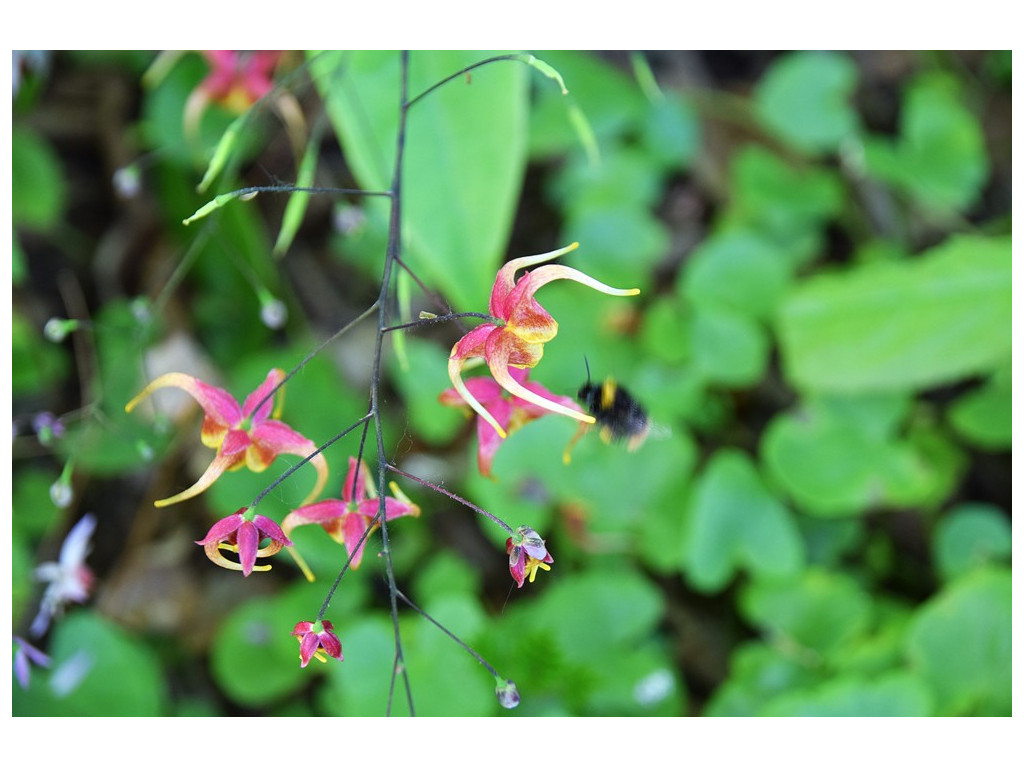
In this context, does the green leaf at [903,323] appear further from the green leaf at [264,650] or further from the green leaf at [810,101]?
the green leaf at [264,650]

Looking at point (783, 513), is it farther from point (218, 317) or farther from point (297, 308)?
point (218, 317)

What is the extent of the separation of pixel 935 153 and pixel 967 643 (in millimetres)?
624

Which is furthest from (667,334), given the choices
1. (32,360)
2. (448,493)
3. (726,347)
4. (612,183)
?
(32,360)

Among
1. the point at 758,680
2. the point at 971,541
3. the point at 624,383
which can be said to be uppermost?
the point at 624,383

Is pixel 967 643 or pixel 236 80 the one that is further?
pixel 967 643

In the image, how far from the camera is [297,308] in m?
1.23

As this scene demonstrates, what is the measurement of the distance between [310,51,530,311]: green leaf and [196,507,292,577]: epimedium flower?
1.21ft

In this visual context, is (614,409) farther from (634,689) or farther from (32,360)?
(32,360)

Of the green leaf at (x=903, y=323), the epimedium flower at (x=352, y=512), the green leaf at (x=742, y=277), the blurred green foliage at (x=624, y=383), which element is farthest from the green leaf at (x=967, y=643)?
the epimedium flower at (x=352, y=512)

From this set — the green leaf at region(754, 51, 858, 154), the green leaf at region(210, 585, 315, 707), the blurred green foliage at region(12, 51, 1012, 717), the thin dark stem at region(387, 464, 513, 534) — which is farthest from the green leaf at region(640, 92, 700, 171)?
the thin dark stem at region(387, 464, 513, 534)

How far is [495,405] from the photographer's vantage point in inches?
20.8

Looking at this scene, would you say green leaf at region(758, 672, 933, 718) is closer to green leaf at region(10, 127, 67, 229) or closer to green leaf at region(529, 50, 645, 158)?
green leaf at region(529, 50, 645, 158)

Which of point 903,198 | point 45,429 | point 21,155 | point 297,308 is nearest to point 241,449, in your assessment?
point 45,429

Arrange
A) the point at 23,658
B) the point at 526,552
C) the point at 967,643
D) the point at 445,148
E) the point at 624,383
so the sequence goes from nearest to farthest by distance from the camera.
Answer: the point at 526,552
the point at 23,658
the point at 445,148
the point at 967,643
the point at 624,383
